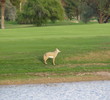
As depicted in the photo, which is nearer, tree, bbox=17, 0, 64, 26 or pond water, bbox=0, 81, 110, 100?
pond water, bbox=0, 81, 110, 100

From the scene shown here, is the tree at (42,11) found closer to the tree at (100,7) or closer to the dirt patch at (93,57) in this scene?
the tree at (100,7)

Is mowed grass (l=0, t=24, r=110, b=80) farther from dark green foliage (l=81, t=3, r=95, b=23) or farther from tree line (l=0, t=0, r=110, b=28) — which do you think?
dark green foliage (l=81, t=3, r=95, b=23)

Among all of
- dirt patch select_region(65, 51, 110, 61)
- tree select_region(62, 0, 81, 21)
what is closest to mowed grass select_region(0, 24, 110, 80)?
dirt patch select_region(65, 51, 110, 61)

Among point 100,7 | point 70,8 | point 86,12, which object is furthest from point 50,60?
point 70,8

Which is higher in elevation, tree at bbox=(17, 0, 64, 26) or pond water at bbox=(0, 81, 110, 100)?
tree at bbox=(17, 0, 64, 26)

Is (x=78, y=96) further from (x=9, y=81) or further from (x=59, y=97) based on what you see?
(x=9, y=81)

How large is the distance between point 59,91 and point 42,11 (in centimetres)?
4557

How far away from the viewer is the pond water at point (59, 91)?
1374 cm

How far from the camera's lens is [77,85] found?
16172 mm

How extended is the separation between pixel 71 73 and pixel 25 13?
149 ft

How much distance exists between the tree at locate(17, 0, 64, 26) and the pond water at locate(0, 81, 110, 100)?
1713 inches

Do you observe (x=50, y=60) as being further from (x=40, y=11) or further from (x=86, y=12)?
(x=86, y=12)

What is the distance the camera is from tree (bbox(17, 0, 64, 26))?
59.9m

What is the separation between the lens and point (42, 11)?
5947 cm
